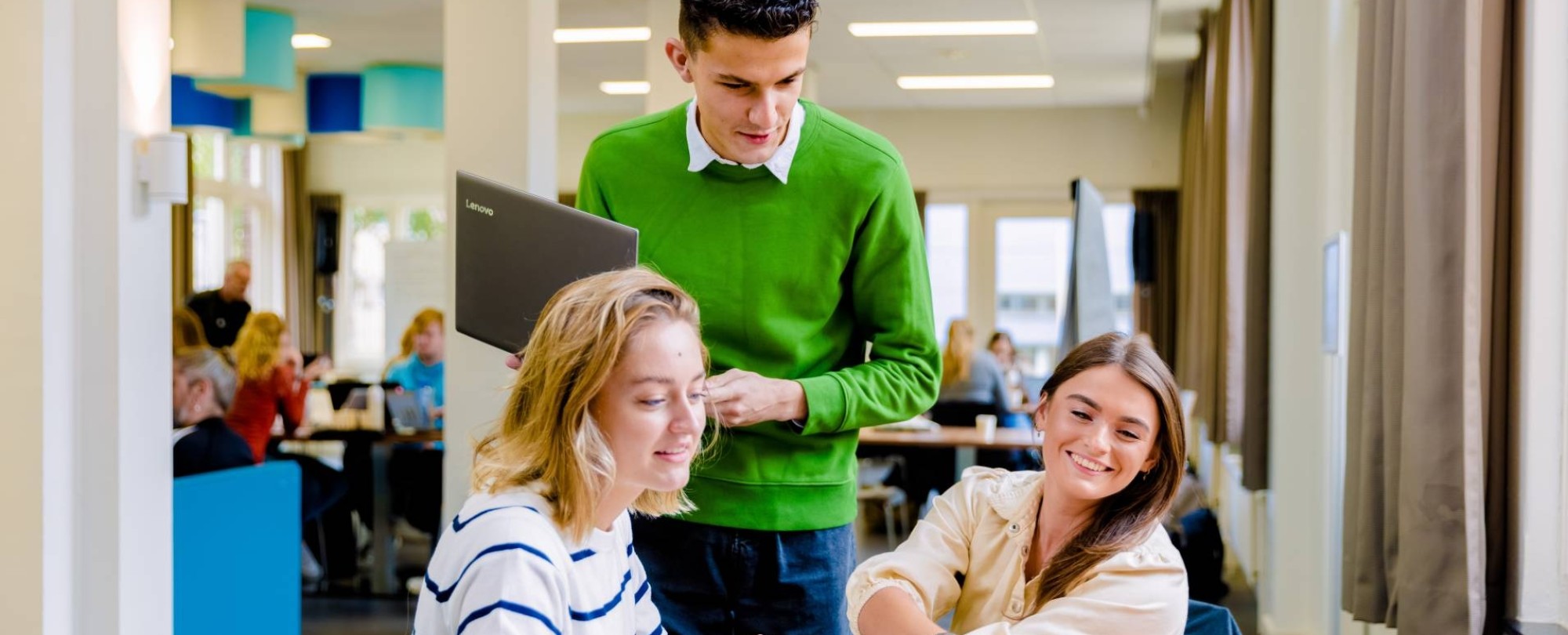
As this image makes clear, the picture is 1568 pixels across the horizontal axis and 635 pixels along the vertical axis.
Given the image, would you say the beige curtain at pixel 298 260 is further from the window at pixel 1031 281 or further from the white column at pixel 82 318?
the white column at pixel 82 318

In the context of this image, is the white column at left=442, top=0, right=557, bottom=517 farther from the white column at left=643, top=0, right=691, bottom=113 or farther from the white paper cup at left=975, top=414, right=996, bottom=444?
the white paper cup at left=975, top=414, right=996, bottom=444

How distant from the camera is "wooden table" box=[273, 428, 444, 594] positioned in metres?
6.58

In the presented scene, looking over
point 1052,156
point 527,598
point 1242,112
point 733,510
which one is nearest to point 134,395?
point 733,510

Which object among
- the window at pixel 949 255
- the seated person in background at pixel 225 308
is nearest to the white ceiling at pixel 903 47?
the window at pixel 949 255

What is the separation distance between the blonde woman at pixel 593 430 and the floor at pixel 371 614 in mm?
4311

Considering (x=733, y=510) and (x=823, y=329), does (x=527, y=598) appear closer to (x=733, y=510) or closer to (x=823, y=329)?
(x=733, y=510)

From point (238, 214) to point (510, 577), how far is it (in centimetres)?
1202

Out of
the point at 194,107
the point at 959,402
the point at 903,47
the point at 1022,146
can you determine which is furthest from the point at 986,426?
the point at 194,107

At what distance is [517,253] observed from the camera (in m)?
1.71

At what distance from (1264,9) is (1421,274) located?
302 centimetres

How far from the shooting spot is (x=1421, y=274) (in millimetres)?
2396

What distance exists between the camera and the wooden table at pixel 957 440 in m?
6.54

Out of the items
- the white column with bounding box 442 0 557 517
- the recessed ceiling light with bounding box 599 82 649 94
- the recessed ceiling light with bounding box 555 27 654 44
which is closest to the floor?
the white column with bounding box 442 0 557 517

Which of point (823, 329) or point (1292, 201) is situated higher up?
point (1292, 201)
